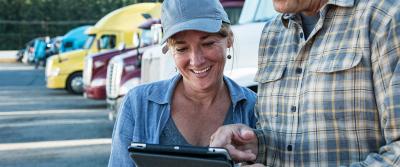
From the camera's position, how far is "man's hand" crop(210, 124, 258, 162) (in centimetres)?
229

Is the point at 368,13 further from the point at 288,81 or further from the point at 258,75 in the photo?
the point at 258,75

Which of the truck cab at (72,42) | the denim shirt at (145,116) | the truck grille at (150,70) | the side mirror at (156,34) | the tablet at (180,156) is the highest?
the truck cab at (72,42)

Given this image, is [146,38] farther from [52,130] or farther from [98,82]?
[52,130]

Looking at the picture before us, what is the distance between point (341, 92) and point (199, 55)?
73cm

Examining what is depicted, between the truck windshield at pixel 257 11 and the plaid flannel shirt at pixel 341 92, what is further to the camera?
the truck windshield at pixel 257 11

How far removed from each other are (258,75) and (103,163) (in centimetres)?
740

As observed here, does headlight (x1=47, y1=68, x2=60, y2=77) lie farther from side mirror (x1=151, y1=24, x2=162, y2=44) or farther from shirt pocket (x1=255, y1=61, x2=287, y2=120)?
shirt pocket (x1=255, y1=61, x2=287, y2=120)

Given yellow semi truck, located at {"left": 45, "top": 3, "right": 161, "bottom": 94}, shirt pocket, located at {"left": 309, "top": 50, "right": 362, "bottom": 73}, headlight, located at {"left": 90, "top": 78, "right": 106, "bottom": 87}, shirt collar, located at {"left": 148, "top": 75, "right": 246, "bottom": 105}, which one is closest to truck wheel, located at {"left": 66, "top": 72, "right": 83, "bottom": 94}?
yellow semi truck, located at {"left": 45, "top": 3, "right": 161, "bottom": 94}

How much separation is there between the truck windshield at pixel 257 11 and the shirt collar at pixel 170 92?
4.44 metres

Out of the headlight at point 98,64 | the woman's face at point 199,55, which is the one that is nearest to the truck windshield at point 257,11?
the woman's face at point 199,55

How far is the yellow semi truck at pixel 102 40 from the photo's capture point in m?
18.4

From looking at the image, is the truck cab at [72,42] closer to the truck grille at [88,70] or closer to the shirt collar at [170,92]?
the truck grille at [88,70]

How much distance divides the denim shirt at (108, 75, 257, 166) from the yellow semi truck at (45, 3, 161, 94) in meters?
14.5

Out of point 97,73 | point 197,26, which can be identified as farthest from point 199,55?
point 97,73
